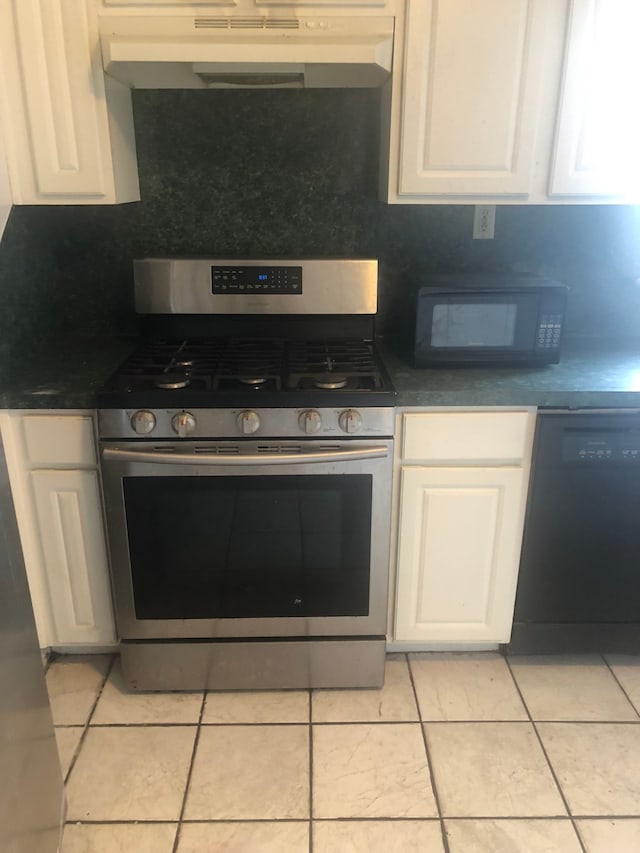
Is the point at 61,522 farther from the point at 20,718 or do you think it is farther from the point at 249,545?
the point at 20,718

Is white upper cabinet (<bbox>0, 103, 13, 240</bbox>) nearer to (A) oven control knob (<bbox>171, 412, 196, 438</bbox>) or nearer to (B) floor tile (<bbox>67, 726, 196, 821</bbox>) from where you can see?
(A) oven control knob (<bbox>171, 412, 196, 438</bbox>)

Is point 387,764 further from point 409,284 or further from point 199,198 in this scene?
point 199,198

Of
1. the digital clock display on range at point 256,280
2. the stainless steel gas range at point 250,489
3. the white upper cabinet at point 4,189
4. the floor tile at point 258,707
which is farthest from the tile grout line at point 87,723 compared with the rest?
the white upper cabinet at point 4,189

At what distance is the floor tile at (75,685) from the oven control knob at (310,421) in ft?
3.41

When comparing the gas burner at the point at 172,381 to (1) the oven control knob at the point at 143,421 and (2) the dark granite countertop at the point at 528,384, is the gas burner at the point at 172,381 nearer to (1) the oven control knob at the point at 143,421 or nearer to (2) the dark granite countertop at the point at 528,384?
(1) the oven control knob at the point at 143,421

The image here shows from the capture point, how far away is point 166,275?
2.16m

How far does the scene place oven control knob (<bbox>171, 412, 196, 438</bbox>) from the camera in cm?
175

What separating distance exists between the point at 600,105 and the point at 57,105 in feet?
4.78

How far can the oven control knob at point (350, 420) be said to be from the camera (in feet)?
5.78

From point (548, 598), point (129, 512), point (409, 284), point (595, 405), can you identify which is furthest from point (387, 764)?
point (409, 284)

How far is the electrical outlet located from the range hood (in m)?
0.60

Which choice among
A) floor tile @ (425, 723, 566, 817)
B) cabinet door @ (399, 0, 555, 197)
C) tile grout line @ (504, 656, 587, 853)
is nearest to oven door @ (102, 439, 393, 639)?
floor tile @ (425, 723, 566, 817)

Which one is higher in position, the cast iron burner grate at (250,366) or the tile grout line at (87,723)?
the cast iron burner grate at (250,366)

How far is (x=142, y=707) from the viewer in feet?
6.49
